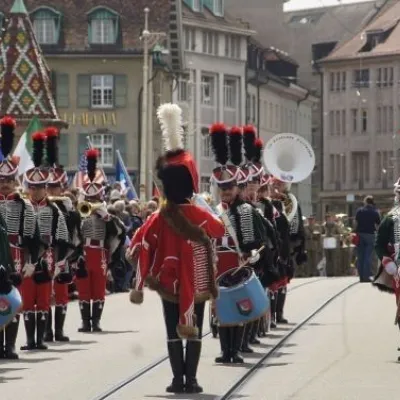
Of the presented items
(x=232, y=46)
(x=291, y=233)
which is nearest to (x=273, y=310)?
(x=291, y=233)

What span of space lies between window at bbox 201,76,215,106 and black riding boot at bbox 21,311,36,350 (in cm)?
7814

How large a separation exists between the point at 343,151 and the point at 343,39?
7.19 m

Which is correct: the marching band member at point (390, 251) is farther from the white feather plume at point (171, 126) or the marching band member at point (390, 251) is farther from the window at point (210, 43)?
the window at point (210, 43)

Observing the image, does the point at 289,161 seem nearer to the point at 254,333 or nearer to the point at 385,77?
the point at 254,333

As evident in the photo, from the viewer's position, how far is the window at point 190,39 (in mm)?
94312

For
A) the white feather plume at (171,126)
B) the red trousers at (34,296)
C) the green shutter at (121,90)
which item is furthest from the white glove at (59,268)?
the green shutter at (121,90)

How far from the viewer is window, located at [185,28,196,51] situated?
309 ft

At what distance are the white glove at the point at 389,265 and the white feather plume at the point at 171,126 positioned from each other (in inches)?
143

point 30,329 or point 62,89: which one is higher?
point 62,89

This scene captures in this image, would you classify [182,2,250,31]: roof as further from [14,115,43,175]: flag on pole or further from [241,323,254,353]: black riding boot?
Answer: [241,323,254,353]: black riding boot

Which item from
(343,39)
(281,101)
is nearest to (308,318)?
(281,101)

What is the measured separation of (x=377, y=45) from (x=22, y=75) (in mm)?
68937

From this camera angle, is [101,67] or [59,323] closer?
[59,323]

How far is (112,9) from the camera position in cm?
7744
